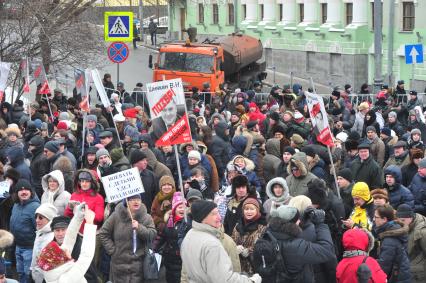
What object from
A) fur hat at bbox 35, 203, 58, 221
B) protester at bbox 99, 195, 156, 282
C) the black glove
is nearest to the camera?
the black glove

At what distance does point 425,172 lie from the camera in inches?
452

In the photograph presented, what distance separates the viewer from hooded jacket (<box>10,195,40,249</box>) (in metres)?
10.1

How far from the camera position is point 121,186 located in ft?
31.2

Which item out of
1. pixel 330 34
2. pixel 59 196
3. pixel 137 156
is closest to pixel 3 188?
pixel 59 196

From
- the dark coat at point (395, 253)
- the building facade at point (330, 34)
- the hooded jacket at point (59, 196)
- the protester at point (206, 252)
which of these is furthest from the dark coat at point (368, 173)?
the building facade at point (330, 34)

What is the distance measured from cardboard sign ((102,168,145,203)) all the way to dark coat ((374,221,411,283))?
2.49 metres

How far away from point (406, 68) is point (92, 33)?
13995 millimetres

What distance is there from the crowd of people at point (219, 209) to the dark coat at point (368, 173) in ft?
0.05

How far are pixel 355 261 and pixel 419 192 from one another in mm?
3947

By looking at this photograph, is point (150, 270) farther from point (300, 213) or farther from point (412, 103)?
point (412, 103)

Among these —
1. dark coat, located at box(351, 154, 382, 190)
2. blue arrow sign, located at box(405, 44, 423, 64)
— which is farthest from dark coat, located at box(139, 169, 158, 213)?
blue arrow sign, located at box(405, 44, 423, 64)

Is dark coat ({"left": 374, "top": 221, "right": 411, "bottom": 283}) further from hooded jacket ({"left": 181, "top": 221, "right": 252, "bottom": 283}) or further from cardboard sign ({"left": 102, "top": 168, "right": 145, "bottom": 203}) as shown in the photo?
cardboard sign ({"left": 102, "top": 168, "right": 145, "bottom": 203})

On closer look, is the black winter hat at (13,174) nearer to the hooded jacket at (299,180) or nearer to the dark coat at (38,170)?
the dark coat at (38,170)

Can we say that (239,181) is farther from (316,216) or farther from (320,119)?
(320,119)
